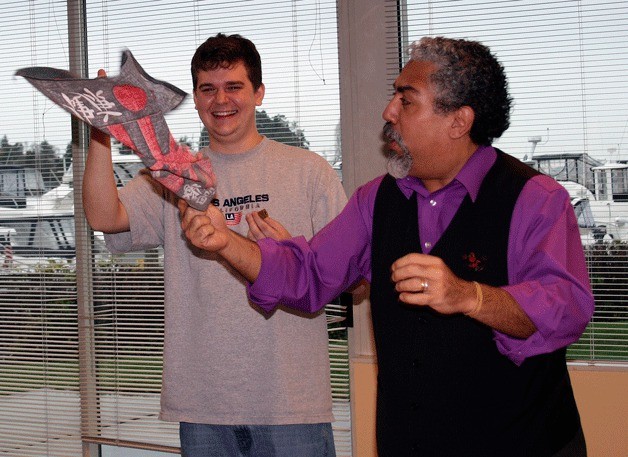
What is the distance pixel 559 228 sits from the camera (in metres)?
1.66

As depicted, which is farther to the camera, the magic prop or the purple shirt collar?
the purple shirt collar

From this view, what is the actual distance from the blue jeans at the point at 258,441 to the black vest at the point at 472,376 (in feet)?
1.25

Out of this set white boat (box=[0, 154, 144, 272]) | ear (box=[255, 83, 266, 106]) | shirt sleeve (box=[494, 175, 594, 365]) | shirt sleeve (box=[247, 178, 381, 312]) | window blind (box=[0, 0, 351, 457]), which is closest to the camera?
shirt sleeve (box=[494, 175, 594, 365])

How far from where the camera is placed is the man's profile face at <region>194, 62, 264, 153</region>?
2326 millimetres

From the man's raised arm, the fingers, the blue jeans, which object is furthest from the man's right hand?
the blue jeans

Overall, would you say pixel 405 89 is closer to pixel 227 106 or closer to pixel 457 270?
pixel 457 270

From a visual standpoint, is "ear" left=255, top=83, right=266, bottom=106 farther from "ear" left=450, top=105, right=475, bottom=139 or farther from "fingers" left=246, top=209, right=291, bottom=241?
"ear" left=450, top=105, right=475, bottom=139

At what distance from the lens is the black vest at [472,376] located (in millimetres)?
1688

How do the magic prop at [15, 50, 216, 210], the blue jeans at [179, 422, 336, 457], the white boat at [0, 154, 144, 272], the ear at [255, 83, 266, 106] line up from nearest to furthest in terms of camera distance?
the magic prop at [15, 50, 216, 210] → the blue jeans at [179, 422, 336, 457] → the ear at [255, 83, 266, 106] → the white boat at [0, 154, 144, 272]

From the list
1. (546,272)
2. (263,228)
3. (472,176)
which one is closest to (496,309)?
(546,272)

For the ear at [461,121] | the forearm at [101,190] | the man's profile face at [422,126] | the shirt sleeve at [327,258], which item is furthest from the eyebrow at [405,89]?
the forearm at [101,190]

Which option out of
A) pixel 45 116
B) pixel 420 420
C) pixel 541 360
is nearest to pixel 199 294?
pixel 420 420

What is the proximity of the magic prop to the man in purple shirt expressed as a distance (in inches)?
9.9

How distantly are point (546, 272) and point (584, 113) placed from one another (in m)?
1.77
